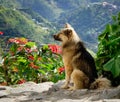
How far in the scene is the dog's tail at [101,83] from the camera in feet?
24.7

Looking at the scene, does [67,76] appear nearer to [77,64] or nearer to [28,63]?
[77,64]

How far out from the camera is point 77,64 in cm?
813

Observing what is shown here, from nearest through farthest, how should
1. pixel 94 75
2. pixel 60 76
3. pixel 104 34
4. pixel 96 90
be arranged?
1. pixel 96 90
2. pixel 94 75
3. pixel 104 34
4. pixel 60 76

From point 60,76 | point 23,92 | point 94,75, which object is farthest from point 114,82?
point 60,76

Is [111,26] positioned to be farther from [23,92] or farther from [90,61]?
[23,92]

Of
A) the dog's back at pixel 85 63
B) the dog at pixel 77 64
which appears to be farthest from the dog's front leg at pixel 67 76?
the dog's back at pixel 85 63

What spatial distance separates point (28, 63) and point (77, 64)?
3.91m

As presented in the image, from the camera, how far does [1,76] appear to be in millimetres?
12281

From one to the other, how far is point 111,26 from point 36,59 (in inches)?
158

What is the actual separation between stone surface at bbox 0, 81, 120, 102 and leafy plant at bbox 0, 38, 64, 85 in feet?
9.18

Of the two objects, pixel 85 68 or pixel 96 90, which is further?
pixel 85 68

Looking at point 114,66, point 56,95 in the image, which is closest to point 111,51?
point 114,66

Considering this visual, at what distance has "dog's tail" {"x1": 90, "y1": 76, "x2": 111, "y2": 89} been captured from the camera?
754 cm

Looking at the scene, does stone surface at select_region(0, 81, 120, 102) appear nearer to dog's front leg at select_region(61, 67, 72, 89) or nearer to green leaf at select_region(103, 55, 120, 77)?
dog's front leg at select_region(61, 67, 72, 89)
